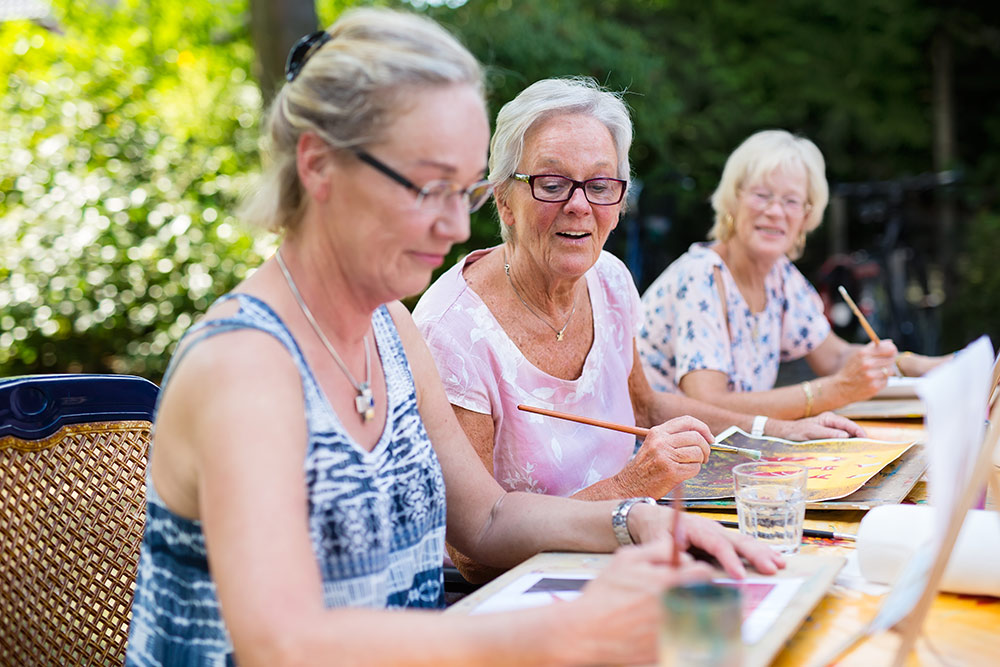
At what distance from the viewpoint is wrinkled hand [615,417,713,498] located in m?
1.80

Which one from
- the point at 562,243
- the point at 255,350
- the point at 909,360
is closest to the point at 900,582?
the point at 255,350

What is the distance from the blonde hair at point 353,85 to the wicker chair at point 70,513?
1.93ft

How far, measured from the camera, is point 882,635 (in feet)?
4.05

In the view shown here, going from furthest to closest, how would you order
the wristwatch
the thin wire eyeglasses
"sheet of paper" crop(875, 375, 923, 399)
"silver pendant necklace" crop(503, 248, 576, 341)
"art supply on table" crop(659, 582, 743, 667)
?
1. the thin wire eyeglasses
2. "sheet of paper" crop(875, 375, 923, 399)
3. "silver pendant necklace" crop(503, 248, 576, 341)
4. the wristwatch
5. "art supply on table" crop(659, 582, 743, 667)

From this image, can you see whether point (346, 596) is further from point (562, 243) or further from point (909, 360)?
point (909, 360)

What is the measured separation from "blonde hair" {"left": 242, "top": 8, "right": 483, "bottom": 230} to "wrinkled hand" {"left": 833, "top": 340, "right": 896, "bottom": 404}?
62.9 inches

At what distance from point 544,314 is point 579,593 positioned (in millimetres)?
1083

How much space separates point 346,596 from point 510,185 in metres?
1.21

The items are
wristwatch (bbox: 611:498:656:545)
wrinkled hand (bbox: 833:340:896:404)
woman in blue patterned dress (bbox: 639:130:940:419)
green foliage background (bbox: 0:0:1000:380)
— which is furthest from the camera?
green foliage background (bbox: 0:0:1000:380)

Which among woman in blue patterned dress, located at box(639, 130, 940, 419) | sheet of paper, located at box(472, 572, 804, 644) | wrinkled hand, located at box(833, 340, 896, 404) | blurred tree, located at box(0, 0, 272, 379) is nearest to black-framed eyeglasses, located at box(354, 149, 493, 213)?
sheet of paper, located at box(472, 572, 804, 644)

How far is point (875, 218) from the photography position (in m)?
7.49

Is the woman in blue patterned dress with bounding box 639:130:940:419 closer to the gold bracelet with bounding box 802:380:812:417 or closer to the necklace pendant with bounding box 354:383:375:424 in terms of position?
the gold bracelet with bounding box 802:380:812:417

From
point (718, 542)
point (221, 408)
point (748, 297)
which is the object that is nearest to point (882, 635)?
point (718, 542)

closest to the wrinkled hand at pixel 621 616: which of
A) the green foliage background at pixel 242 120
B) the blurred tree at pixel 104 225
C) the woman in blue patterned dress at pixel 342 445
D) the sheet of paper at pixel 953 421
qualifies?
the woman in blue patterned dress at pixel 342 445
